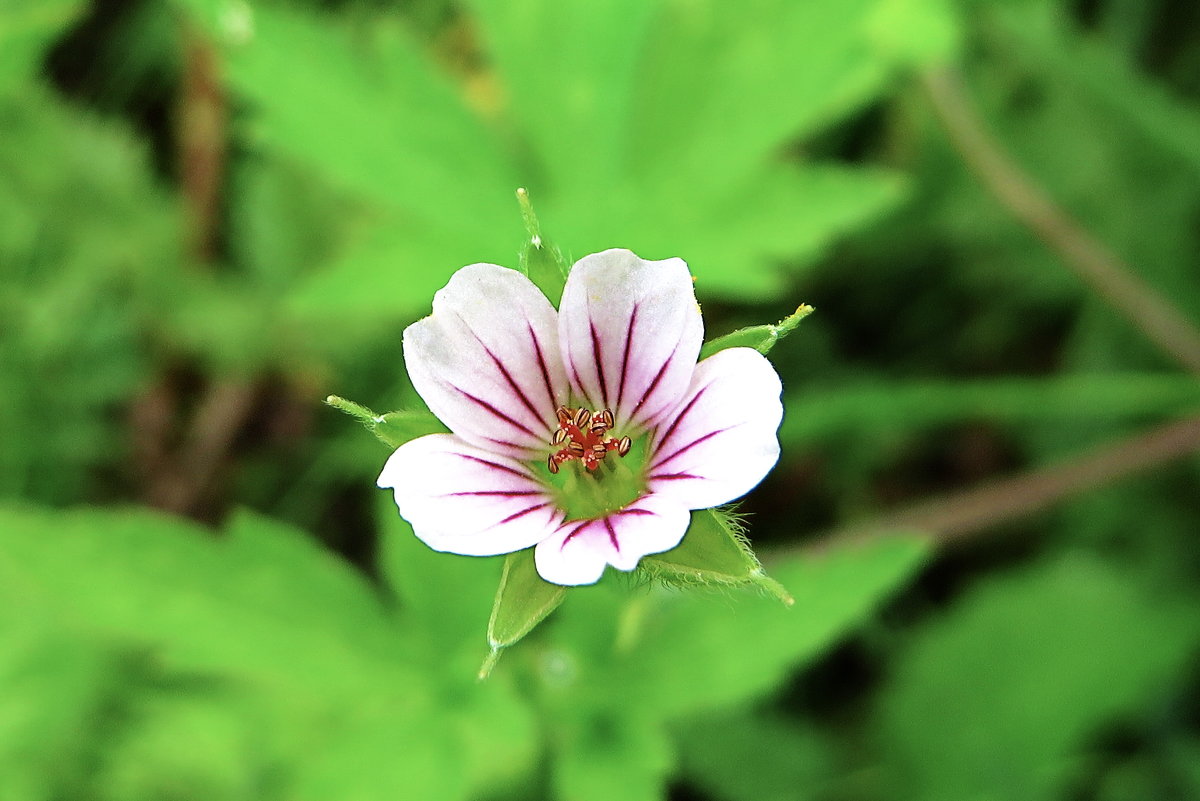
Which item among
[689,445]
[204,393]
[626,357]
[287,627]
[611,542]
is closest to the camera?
[611,542]

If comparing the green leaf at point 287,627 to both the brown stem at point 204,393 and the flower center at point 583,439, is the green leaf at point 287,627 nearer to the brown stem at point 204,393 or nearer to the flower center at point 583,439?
the flower center at point 583,439

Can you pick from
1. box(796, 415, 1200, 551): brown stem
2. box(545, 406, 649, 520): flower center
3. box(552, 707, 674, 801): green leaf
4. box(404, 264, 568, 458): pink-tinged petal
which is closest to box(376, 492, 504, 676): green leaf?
box(552, 707, 674, 801): green leaf

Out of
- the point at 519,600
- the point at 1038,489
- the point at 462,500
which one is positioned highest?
the point at 1038,489

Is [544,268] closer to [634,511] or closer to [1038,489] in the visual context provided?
[634,511]

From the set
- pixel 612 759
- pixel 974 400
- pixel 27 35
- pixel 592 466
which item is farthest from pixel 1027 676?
pixel 27 35

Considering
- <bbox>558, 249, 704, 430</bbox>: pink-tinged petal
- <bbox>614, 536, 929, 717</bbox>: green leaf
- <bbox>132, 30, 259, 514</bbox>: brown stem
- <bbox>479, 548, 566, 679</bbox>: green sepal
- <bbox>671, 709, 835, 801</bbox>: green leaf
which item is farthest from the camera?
<bbox>132, 30, 259, 514</bbox>: brown stem

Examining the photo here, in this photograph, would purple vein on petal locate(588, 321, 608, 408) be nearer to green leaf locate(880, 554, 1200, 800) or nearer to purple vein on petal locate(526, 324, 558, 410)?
purple vein on petal locate(526, 324, 558, 410)
